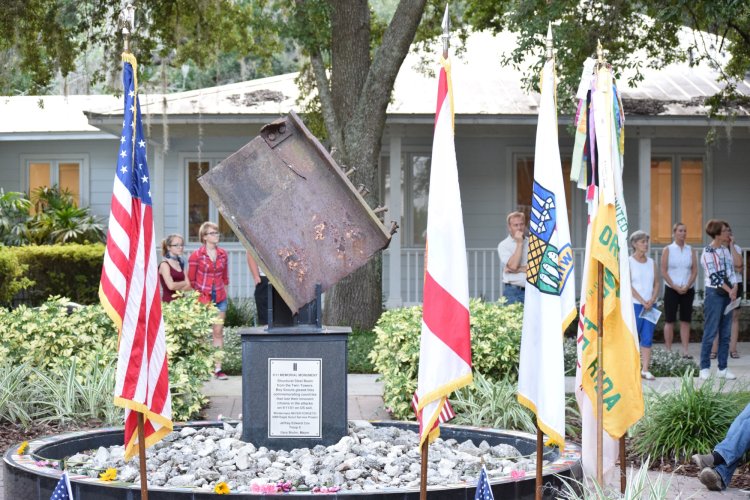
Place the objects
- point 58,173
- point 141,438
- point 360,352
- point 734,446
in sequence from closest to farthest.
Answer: point 141,438 → point 734,446 → point 360,352 → point 58,173

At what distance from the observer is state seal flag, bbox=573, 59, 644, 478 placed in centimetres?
566

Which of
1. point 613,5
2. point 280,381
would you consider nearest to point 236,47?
point 613,5

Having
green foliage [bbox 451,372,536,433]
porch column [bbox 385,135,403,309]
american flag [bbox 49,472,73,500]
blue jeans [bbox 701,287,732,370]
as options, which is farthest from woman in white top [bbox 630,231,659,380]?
american flag [bbox 49,472,73,500]

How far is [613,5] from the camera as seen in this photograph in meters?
13.5

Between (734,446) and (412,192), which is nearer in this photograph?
(734,446)

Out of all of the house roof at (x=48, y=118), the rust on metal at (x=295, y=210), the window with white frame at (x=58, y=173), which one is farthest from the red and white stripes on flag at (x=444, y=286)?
the window with white frame at (x=58, y=173)

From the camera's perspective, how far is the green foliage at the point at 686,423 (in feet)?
26.1

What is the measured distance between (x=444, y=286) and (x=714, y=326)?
767cm

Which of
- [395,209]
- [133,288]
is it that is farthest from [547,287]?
[395,209]

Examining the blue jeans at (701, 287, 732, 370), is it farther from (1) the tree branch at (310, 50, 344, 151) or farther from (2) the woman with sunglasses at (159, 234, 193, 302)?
(2) the woman with sunglasses at (159, 234, 193, 302)

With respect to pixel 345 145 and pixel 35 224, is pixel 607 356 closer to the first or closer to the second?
pixel 345 145

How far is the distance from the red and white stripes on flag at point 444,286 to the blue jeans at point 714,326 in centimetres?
747

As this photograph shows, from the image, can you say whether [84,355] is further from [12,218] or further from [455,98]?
[12,218]

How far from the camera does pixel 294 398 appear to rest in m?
7.20
